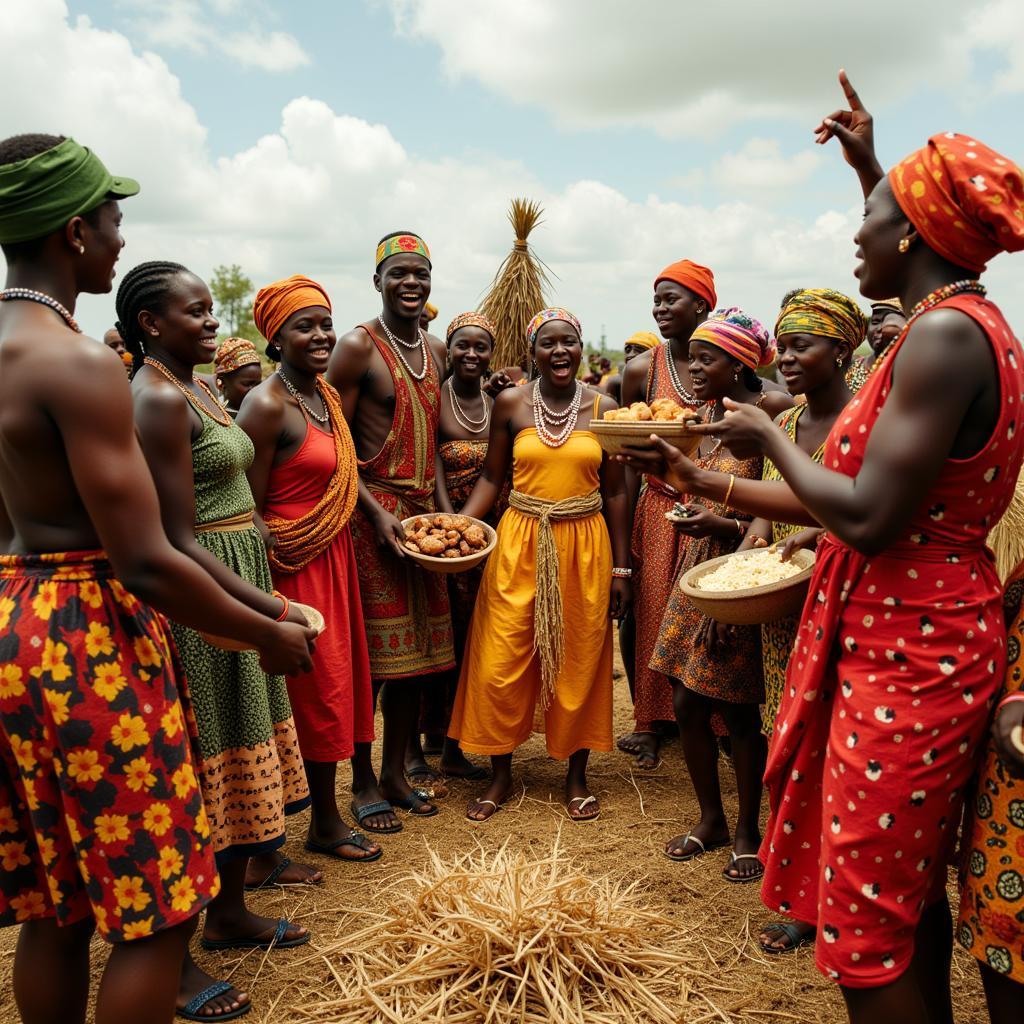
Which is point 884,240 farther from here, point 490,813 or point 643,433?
point 490,813

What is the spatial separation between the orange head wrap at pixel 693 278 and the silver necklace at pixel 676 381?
0.32 meters

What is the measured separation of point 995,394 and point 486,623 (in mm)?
2970

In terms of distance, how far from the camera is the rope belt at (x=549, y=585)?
Result: 4.33 metres

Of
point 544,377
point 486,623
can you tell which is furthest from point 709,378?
point 486,623

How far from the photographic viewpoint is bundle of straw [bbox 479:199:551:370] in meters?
6.86

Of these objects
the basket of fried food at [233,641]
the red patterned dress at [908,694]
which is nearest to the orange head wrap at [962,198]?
the red patterned dress at [908,694]

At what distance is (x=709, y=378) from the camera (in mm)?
3920

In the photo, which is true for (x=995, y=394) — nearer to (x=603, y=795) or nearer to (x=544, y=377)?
(x=544, y=377)

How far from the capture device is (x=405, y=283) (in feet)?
14.5

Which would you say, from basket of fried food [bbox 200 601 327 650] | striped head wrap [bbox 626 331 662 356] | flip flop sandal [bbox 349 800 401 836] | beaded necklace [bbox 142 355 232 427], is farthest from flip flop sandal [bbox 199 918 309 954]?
striped head wrap [bbox 626 331 662 356]

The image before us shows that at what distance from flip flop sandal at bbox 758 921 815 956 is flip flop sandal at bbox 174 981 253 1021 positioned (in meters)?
1.78

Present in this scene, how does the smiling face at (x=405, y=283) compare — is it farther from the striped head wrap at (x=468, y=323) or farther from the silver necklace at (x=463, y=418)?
the silver necklace at (x=463, y=418)

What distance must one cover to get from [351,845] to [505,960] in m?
1.42

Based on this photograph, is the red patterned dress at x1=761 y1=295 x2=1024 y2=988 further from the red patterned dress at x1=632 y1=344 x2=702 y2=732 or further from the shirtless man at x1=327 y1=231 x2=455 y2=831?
the shirtless man at x1=327 y1=231 x2=455 y2=831
